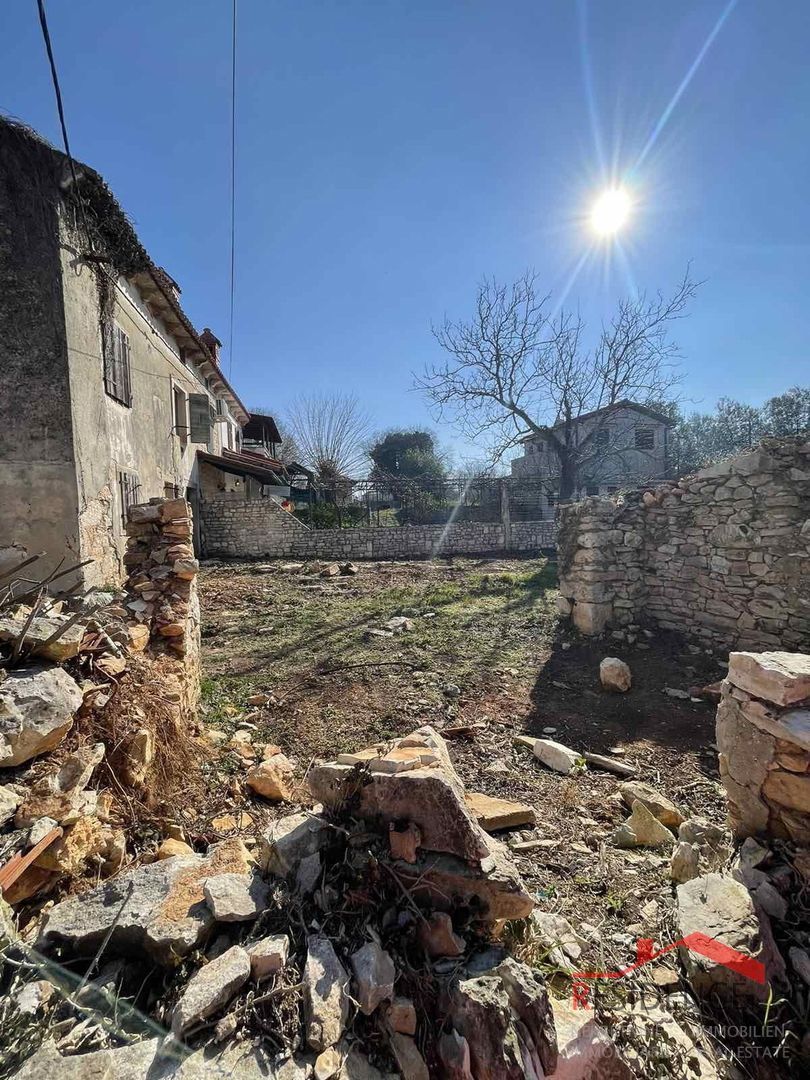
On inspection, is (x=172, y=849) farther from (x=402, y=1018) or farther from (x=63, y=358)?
(x=63, y=358)

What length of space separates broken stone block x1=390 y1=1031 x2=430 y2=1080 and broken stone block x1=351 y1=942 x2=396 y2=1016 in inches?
4.1

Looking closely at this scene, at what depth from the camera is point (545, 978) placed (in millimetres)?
1675

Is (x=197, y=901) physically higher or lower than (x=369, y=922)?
higher

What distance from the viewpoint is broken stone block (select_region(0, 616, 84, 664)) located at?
2.27 metres

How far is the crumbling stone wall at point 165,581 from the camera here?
12.5 feet

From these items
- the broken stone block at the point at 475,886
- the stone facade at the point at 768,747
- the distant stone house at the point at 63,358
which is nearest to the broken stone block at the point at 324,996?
the broken stone block at the point at 475,886

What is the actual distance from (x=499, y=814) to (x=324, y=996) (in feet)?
5.32

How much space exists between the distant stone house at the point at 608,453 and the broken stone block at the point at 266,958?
13848mm

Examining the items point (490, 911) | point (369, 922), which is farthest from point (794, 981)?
point (369, 922)

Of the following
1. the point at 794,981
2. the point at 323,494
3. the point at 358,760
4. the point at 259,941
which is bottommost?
the point at 794,981

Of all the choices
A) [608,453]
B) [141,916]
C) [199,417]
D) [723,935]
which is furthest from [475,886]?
[608,453]

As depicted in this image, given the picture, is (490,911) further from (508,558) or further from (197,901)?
(508,558)

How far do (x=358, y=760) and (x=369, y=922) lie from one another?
64cm

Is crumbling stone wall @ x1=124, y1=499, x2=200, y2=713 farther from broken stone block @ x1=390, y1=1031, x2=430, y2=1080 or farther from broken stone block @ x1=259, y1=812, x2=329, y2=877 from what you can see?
broken stone block @ x1=390, y1=1031, x2=430, y2=1080
